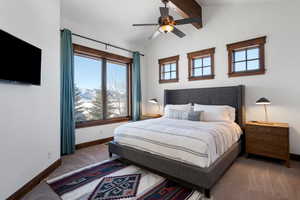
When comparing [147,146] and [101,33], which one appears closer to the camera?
[147,146]

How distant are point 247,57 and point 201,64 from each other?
117 cm

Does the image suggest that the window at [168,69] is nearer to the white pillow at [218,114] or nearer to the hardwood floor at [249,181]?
the white pillow at [218,114]

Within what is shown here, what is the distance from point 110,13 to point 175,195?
418 cm

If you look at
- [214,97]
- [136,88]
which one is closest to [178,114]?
[214,97]

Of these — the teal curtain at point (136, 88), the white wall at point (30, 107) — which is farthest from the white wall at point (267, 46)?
the white wall at point (30, 107)

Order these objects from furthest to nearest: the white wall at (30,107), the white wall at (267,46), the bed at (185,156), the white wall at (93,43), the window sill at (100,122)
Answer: the window sill at (100,122) → the white wall at (93,43) → the white wall at (267,46) → the bed at (185,156) → the white wall at (30,107)

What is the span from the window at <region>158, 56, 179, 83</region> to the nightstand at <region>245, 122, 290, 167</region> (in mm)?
2626

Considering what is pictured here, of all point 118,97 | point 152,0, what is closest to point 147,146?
point 118,97

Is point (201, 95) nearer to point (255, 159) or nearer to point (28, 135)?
point (255, 159)

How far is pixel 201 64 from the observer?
4.54 m

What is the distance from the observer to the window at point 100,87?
13.4 ft

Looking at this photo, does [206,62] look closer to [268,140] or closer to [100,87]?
[268,140]

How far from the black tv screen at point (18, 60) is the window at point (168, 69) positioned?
3695 mm

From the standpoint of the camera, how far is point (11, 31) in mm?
1919
